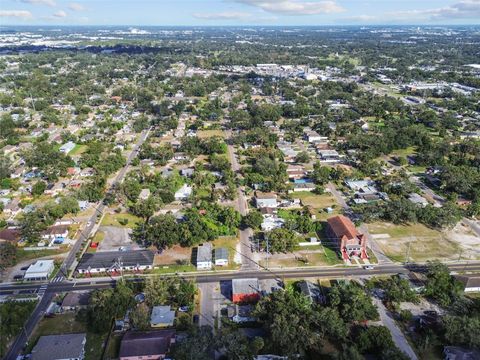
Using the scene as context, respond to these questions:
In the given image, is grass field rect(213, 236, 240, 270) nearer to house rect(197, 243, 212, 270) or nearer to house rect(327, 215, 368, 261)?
house rect(197, 243, 212, 270)

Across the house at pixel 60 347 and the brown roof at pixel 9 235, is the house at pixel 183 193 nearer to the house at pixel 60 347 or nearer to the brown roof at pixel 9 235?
the brown roof at pixel 9 235

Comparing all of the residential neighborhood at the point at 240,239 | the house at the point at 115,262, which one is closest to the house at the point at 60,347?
the residential neighborhood at the point at 240,239

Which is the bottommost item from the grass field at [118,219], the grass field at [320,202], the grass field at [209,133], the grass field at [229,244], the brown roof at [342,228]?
the grass field at [320,202]

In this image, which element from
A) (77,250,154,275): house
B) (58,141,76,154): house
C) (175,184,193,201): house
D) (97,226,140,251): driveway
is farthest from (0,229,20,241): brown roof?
(58,141,76,154): house

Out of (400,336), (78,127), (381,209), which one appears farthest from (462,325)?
(78,127)

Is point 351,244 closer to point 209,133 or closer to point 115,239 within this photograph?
point 115,239
